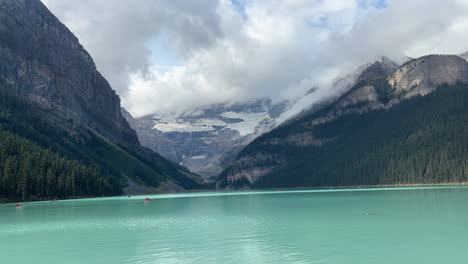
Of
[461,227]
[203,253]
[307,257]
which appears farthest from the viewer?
[461,227]

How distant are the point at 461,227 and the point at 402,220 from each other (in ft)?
43.1

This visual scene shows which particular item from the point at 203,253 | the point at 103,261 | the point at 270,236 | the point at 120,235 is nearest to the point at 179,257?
the point at 203,253

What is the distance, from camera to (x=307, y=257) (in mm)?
47156

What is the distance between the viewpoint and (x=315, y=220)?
273 ft

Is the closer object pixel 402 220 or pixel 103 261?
pixel 103 261

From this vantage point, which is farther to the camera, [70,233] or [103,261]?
[70,233]

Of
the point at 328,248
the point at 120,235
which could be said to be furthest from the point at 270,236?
the point at 120,235

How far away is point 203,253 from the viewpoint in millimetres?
51875

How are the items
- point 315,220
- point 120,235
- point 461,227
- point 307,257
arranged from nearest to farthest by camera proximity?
point 307,257
point 461,227
point 120,235
point 315,220

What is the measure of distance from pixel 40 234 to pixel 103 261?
31.4 metres

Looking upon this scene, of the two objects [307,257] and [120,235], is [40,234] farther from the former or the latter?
[307,257]

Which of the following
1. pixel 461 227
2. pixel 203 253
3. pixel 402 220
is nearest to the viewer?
pixel 203 253

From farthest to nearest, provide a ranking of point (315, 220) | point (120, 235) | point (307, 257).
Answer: point (315, 220) < point (120, 235) < point (307, 257)

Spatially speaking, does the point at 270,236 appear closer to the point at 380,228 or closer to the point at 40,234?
the point at 380,228
